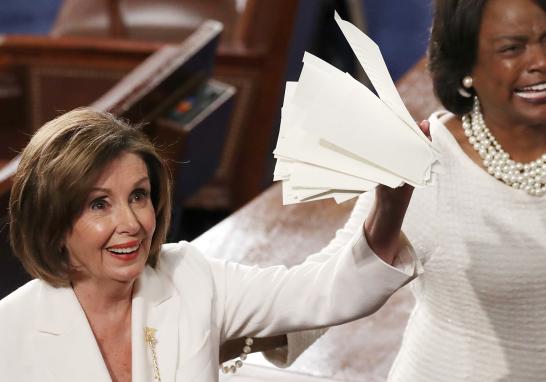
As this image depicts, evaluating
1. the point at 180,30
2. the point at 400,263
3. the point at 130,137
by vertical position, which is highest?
the point at 180,30

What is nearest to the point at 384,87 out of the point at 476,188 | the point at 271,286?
the point at 271,286

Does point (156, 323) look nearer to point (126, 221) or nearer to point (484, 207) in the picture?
point (126, 221)

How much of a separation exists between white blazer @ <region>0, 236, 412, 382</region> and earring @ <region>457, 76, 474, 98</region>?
1.47 ft

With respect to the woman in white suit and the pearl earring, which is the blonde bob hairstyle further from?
the pearl earring

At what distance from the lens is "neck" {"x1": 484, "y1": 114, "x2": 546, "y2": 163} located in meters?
2.06

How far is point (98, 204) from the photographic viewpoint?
1.65 metres

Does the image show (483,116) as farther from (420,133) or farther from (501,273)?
(420,133)

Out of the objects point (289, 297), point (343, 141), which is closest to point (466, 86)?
point (289, 297)

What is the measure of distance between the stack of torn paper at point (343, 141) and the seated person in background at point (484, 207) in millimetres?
487

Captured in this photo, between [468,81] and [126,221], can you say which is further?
[468,81]

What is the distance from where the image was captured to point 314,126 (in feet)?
4.92

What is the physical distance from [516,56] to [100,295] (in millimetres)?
786

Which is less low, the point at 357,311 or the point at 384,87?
the point at 384,87

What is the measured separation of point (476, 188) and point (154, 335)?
0.66 metres
